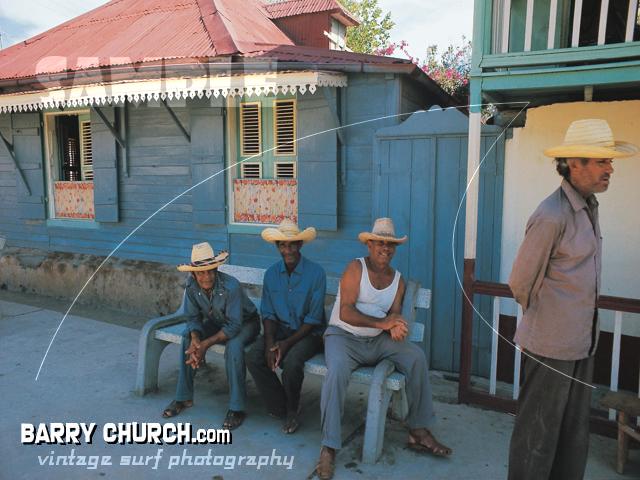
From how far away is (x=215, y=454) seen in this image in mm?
3348

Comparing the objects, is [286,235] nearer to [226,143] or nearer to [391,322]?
[391,322]

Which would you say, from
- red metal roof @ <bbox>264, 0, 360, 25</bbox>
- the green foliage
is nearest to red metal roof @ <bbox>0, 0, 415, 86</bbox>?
red metal roof @ <bbox>264, 0, 360, 25</bbox>

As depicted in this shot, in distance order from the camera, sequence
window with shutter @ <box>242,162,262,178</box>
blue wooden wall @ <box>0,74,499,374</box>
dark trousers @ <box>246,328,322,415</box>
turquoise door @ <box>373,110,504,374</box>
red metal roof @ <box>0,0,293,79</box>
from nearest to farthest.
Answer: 1. dark trousers @ <box>246,328,322,415</box>
2. turquoise door @ <box>373,110,504,374</box>
3. blue wooden wall @ <box>0,74,499,374</box>
4. red metal roof @ <box>0,0,293,79</box>
5. window with shutter @ <box>242,162,262,178</box>

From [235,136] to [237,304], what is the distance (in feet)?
9.95

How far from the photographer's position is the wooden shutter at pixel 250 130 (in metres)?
6.23

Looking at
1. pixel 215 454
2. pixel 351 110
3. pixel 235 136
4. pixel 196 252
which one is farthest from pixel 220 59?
pixel 215 454

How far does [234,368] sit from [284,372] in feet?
1.21

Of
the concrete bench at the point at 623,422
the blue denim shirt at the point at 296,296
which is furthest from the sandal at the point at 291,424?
the concrete bench at the point at 623,422

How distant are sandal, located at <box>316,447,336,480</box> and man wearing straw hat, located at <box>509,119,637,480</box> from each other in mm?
1012

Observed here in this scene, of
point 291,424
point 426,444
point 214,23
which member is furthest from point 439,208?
point 214,23

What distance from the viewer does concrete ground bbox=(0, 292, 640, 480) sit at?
3.16 m

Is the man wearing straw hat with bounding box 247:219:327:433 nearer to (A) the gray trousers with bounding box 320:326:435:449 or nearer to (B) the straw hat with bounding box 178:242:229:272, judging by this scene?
(A) the gray trousers with bounding box 320:326:435:449

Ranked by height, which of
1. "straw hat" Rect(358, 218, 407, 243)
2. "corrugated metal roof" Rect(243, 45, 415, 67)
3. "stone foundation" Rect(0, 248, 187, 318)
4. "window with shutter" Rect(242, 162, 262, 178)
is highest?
"corrugated metal roof" Rect(243, 45, 415, 67)

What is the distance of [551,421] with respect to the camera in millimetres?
2502
